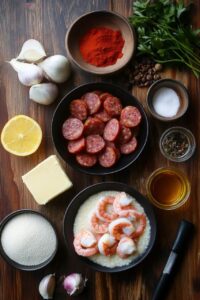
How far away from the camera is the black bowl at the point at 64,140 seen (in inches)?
76.6

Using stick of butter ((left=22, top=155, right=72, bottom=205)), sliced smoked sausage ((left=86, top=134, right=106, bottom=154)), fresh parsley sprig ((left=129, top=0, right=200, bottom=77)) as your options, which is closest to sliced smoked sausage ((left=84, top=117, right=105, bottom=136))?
sliced smoked sausage ((left=86, top=134, right=106, bottom=154))

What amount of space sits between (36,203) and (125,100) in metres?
0.50

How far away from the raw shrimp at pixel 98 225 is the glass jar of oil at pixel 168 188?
192mm

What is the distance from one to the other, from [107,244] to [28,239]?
0.94ft

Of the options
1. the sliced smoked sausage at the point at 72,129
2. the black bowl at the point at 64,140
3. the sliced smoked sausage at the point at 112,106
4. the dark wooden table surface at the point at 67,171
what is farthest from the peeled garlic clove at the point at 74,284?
the sliced smoked sausage at the point at 112,106

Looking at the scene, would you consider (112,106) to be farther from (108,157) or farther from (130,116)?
(108,157)

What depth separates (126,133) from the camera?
195 cm

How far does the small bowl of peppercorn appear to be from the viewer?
76.7 inches

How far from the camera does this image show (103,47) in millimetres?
1981

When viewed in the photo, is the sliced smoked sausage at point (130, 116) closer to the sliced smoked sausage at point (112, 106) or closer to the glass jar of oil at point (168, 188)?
the sliced smoked sausage at point (112, 106)

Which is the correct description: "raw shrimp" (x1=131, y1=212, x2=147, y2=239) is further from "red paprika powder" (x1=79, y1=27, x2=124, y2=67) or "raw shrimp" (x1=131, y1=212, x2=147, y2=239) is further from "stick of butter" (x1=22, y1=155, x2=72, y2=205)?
"red paprika powder" (x1=79, y1=27, x2=124, y2=67)

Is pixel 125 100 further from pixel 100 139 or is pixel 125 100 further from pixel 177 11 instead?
pixel 177 11

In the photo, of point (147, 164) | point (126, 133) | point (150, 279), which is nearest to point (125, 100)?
point (126, 133)

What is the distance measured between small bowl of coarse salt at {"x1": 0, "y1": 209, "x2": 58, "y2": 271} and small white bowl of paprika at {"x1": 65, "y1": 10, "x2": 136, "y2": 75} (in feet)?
1.91
